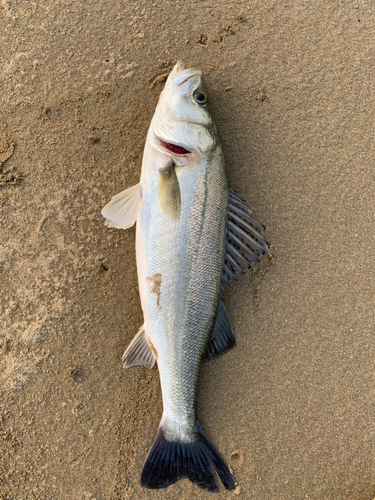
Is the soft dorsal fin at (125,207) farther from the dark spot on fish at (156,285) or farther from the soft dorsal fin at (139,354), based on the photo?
the soft dorsal fin at (139,354)

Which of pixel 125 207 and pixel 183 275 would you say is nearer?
pixel 183 275

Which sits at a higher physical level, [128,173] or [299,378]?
[128,173]

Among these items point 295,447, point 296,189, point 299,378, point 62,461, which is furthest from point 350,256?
point 62,461

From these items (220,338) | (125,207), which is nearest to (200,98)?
(125,207)

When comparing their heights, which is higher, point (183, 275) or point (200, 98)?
point (200, 98)

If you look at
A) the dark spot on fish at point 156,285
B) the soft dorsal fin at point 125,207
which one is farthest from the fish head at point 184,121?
the dark spot on fish at point 156,285

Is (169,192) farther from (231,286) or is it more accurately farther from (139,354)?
(139,354)

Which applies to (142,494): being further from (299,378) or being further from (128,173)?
(128,173)
